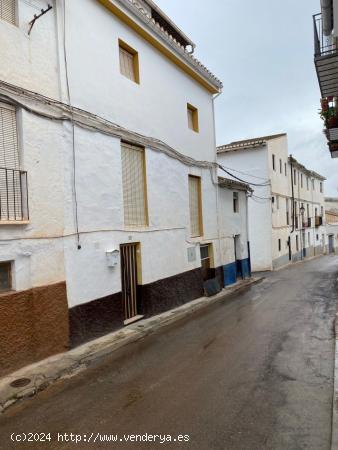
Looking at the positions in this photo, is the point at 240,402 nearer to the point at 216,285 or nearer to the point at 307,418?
the point at 307,418

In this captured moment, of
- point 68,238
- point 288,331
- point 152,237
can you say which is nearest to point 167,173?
point 152,237

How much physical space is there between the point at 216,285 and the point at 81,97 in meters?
9.05

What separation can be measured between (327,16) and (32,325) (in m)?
8.71

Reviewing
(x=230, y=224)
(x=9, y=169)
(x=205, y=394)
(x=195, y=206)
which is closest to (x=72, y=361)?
(x=205, y=394)

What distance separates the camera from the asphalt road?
4.32 metres

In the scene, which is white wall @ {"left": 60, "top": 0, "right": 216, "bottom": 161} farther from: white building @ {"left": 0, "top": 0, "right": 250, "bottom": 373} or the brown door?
the brown door

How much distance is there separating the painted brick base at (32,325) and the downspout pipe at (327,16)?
305 inches

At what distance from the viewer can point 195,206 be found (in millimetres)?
13852

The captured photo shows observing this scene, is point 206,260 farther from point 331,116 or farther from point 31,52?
point 31,52

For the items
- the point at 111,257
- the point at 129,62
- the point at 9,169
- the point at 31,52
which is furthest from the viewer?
the point at 129,62

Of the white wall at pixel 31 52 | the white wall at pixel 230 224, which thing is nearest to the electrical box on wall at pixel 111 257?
the white wall at pixel 31 52

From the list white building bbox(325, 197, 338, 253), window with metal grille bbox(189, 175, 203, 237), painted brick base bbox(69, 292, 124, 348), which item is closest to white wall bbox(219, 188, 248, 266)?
window with metal grille bbox(189, 175, 203, 237)

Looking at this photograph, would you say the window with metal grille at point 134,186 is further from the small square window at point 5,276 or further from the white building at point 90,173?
the small square window at point 5,276

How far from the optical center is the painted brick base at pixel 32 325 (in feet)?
20.3
